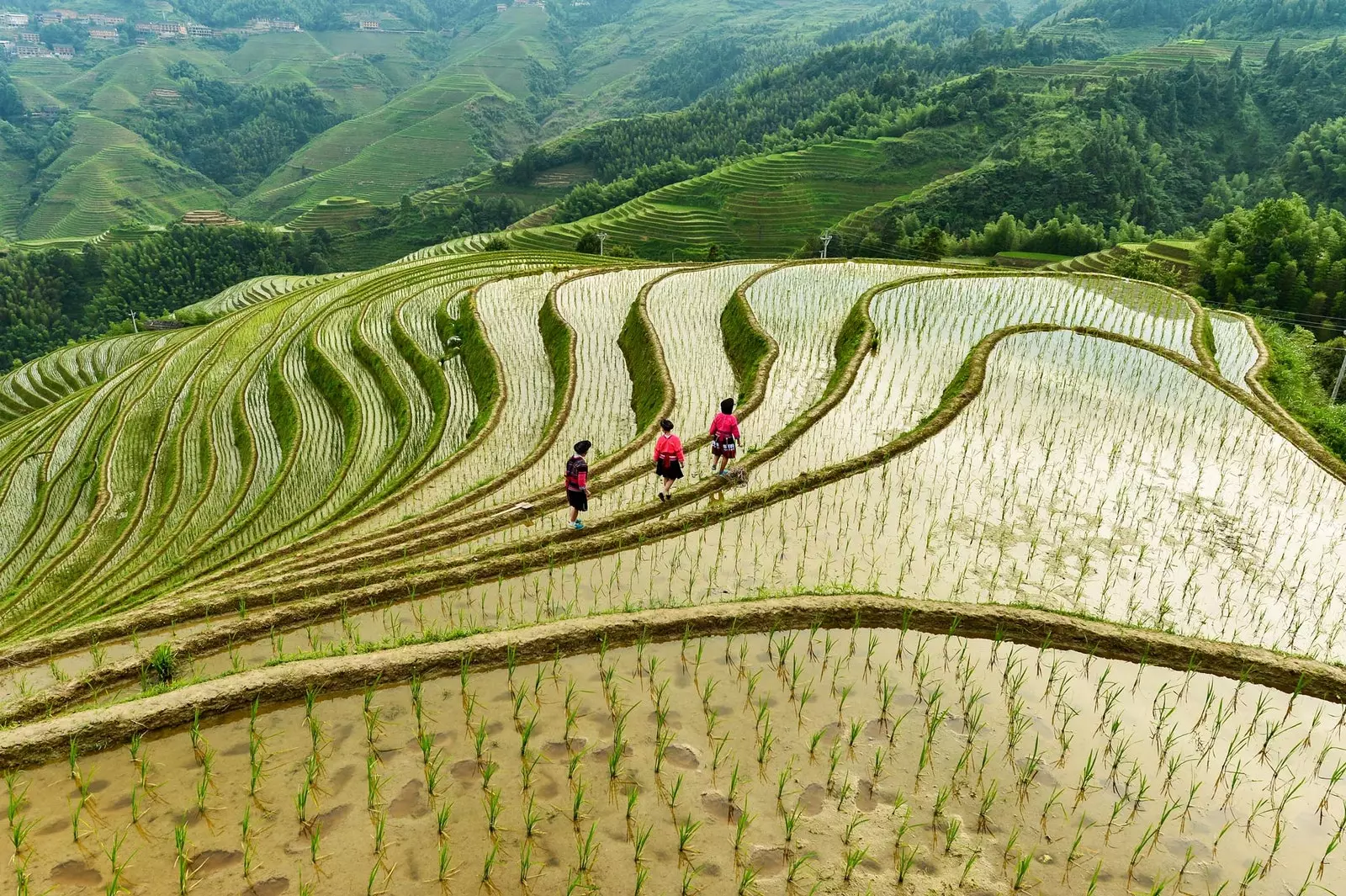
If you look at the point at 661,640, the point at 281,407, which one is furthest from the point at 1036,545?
the point at 281,407

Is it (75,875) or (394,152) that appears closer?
(75,875)

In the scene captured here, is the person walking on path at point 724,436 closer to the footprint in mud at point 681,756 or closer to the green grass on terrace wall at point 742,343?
the green grass on terrace wall at point 742,343

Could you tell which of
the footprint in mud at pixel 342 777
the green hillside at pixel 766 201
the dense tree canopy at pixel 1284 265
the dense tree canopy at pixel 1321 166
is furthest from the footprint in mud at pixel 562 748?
the dense tree canopy at pixel 1321 166

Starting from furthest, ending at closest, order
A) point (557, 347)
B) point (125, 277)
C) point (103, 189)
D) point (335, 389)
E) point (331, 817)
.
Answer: point (103, 189), point (125, 277), point (335, 389), point (557, 347), point (331, 817)

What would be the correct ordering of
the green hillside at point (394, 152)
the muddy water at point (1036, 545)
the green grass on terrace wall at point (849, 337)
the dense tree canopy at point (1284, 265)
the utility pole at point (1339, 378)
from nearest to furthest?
the muddy water at point (1036, 545)
the green grass on terrace wall at point (849, 337)
the utility pole at point (1339, 378)
the dense tree canopy at point (1284, 265)
the green hillside at point (394, 152)

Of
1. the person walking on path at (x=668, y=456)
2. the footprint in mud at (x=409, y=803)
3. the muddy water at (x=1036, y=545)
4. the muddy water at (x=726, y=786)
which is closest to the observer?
the muddy water at (x=726, y=786)

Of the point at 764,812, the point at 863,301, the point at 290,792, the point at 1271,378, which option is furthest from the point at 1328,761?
the point at 863,301

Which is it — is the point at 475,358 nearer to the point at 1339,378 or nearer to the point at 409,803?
the point at 409,803
